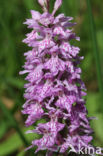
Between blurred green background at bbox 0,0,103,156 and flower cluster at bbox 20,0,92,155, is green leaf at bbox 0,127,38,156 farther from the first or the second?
flower cluster at bbox 20,0,92,155

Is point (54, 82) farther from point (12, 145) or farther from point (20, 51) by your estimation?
point (20, 51)

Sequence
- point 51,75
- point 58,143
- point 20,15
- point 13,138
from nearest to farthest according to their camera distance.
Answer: point 51,75 → point 58,143 → point 13,138 → point 20,15

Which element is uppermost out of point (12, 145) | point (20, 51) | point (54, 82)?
point (20, 51)

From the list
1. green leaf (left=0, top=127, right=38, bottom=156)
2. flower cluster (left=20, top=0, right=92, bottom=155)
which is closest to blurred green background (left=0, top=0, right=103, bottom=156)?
green leaf (left=0, top=127, right=38, bottom=156)

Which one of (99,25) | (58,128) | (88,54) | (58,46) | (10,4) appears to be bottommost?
(58,128)

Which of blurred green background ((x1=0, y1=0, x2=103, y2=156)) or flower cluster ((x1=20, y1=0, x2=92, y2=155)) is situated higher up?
blurred green background ((x1=0, y1=0, x2=103, y2=156))

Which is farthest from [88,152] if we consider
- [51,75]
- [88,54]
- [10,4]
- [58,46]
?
[10,4]

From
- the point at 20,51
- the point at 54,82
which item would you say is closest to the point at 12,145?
the point at 20,51

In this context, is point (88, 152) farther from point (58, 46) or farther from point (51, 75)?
point (58, 46)

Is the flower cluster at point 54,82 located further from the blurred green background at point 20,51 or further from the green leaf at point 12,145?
the blurred green background at point 20,51
